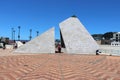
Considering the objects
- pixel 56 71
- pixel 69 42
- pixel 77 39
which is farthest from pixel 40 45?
pixel 56 71

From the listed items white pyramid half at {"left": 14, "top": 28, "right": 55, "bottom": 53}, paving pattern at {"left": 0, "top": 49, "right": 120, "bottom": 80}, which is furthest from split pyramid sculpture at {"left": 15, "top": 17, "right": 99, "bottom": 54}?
paving pattern at {"left": 0, "top": 49, "right": 120, "bottom": 80}

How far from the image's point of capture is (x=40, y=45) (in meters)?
27.7

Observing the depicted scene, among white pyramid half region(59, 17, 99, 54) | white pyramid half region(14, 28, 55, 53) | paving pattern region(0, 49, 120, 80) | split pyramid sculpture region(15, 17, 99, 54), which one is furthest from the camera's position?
white pyramid half region(59, 17, 99, 54)

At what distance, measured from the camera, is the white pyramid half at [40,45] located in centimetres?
2733

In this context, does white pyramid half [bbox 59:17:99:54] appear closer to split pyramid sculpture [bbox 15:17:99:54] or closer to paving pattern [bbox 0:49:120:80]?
split pyramid sculpture [bbox 15:17:99:54]

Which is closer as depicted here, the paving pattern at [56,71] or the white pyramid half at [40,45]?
the paving pattern at [56,71]

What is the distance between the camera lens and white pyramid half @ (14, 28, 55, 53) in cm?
2733

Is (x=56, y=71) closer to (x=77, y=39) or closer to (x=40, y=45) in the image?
(x=40, y=45)

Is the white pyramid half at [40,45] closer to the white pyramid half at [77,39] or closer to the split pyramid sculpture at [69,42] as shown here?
the split pyramid sculpture at [69,42]

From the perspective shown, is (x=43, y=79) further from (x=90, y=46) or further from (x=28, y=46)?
(x=90, y=46)

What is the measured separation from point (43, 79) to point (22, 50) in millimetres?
19051

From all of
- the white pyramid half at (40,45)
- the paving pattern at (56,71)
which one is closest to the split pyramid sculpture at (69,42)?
the white pyramid half at (40,45)

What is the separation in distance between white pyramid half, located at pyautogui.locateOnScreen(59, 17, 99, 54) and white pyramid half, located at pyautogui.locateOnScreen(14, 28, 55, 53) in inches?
69.4

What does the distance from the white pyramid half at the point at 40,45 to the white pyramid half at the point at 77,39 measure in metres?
1.76
